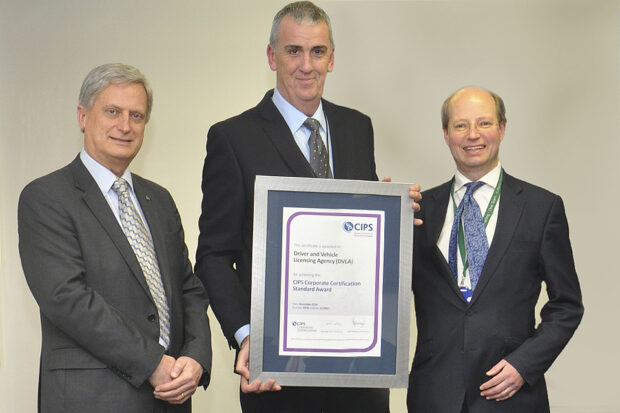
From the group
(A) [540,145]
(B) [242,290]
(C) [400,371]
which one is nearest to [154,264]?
(B) [242,290]

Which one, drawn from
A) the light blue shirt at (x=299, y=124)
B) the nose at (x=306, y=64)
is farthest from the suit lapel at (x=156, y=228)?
the nose at (x=306, y=64)

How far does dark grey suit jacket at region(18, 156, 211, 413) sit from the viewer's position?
104 inches

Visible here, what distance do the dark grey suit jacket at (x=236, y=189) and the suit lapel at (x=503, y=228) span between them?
0.55 meters

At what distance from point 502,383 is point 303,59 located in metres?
1.33

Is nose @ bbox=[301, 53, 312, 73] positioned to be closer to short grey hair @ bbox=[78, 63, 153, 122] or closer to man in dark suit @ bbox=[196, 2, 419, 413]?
man in dark suit @ bbox=[196, 2, 419, 413]

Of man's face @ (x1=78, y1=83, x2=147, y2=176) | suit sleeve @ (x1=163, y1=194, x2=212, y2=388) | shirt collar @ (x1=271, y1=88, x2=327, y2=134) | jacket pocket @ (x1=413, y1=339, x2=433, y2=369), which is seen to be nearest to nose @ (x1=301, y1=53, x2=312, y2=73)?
shirt collar @ (x1=271, y1=88, x2=327, y2=134)

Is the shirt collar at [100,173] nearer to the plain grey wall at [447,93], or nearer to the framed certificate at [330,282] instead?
the framed certificate at [330,282]

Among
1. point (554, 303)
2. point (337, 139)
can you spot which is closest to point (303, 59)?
point (337, 139)

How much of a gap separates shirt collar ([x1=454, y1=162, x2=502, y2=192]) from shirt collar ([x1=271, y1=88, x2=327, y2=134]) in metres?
0.56

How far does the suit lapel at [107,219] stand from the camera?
276cm

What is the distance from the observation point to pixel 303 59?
300 cm

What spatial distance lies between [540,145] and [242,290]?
2.74 metres

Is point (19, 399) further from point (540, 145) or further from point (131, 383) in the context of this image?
point (540, 145)

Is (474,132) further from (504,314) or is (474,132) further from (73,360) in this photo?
(73,360)
